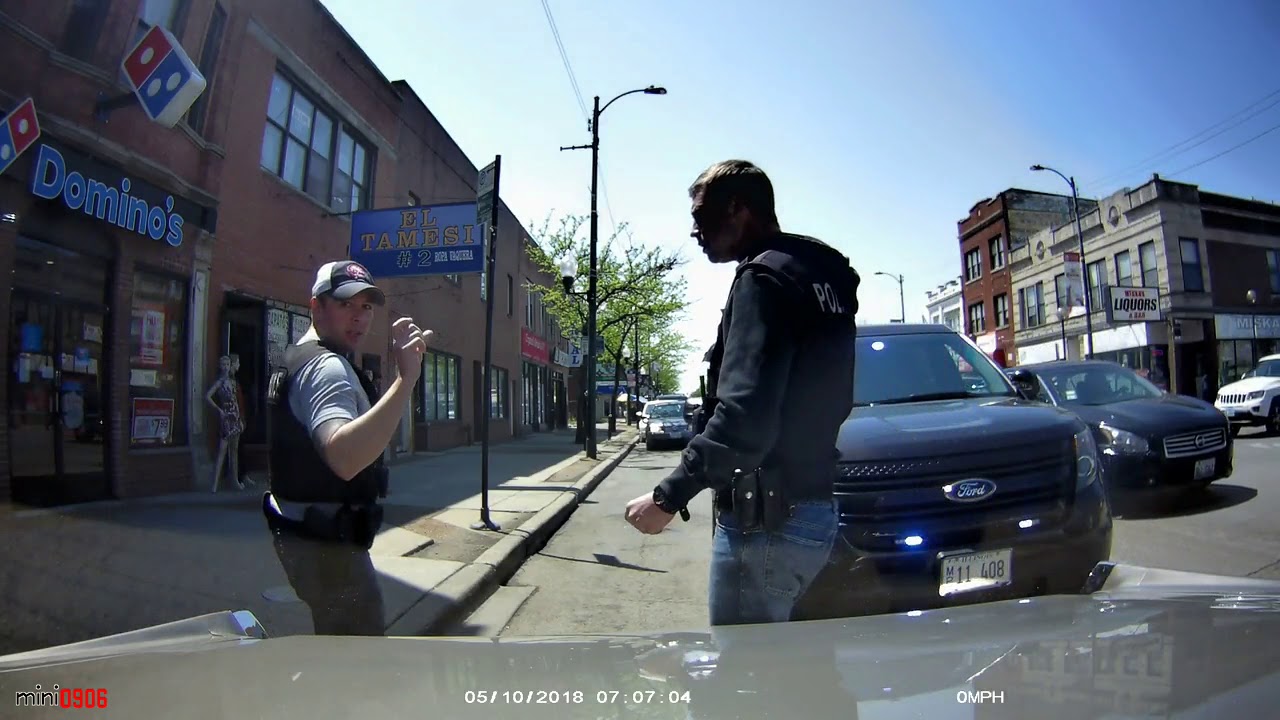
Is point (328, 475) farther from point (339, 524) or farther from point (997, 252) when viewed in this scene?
point (997, 252)

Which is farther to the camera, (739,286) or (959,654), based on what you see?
(739,286)

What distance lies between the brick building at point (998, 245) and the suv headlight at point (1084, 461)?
36.9 metres

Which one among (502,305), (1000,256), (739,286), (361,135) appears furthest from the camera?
(1000,256)

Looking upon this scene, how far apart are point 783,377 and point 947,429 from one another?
1.95m

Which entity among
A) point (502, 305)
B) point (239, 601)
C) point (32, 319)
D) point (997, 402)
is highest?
point (502, 305)

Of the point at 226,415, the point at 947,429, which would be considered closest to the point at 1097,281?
the point at 947,429

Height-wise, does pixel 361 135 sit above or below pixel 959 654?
above

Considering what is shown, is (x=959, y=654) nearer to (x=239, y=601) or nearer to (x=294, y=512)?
(x=294, y=512)

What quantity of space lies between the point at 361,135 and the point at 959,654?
14500 mm

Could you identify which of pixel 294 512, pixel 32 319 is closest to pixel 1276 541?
pixel 294 512

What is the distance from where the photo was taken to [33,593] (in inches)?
174

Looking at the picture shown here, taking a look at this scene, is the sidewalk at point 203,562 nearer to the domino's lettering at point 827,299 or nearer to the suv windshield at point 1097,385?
the domino's lettering at point 827,299

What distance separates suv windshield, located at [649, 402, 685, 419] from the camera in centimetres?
2263

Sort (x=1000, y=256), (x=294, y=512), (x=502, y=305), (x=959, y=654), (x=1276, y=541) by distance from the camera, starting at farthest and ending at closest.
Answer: (x=1000, y=256)
(x=502, y=305)
(x=1276, y=541)
(x=294, y=512)
(x=959, y=654)
